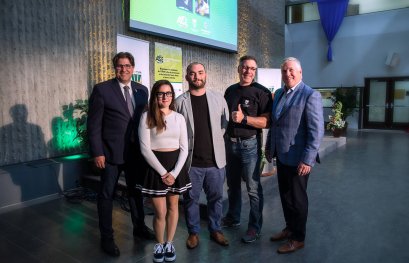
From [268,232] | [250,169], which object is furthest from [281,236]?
[250,169]

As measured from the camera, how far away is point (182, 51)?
18.6 feet

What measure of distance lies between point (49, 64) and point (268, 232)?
10.4 feet

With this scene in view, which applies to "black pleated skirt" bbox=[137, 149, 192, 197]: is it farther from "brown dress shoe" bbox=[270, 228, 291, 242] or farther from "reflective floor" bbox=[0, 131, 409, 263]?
"brown dress shoe" bbox=[270, 228, 291, 242]

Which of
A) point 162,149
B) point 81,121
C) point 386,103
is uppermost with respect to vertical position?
point 386,103

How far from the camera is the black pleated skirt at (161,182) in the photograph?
2.04 meters

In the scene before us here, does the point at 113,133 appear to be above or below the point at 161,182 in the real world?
above

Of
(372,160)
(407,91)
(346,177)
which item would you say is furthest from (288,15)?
(346,177)

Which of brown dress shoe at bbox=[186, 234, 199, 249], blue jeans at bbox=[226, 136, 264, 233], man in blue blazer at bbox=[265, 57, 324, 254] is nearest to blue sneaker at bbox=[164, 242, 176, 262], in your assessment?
brown dress shoe at bbox=[186, 234, 199, 249]

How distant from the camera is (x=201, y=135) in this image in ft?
7.39

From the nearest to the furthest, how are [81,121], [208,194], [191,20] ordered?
[208,194] → [81,121] → [191,20]

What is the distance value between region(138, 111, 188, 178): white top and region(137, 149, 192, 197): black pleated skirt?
0.11 feet

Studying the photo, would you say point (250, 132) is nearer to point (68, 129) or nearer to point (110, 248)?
point (110, 248)

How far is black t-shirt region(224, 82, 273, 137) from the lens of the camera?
7.86ft

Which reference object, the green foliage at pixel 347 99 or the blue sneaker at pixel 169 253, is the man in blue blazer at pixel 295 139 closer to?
the blue sneaker at pixel 169 253
